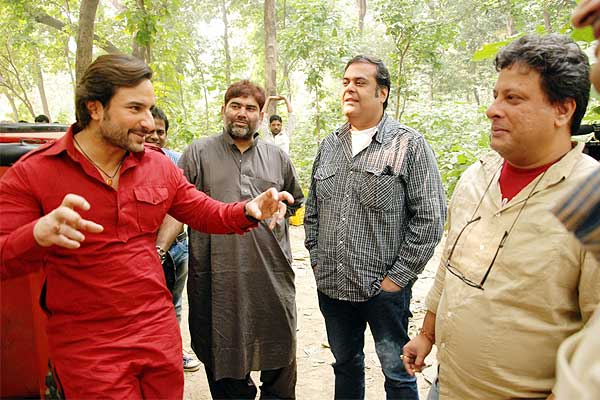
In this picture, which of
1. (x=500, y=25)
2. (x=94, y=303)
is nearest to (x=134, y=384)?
(x=94, y=303)

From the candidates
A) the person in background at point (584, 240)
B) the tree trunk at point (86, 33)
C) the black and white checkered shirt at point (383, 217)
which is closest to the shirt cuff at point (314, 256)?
the black and white checkered shirt at point (383, 217)

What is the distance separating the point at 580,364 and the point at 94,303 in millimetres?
1772

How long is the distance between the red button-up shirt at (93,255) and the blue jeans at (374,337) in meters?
1.12

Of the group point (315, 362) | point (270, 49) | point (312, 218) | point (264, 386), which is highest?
point (270, 49)

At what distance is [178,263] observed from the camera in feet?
12.1

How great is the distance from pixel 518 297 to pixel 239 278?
1757 mm

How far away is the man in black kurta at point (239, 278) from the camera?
285cm

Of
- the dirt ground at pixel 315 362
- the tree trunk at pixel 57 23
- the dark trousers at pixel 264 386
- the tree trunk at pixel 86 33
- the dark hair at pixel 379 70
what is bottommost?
the dirt ground at pixel 315 362

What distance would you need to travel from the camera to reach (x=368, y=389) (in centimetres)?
359

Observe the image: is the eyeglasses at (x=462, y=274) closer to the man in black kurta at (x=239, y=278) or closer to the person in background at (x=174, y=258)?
the man in black kurta at (x=239, y=278)

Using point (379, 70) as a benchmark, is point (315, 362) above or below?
below

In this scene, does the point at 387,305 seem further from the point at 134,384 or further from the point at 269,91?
the point at 269,91

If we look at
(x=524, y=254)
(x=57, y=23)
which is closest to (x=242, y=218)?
(x=524, y=254)

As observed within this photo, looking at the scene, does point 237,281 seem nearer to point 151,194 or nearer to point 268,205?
point 268,205
